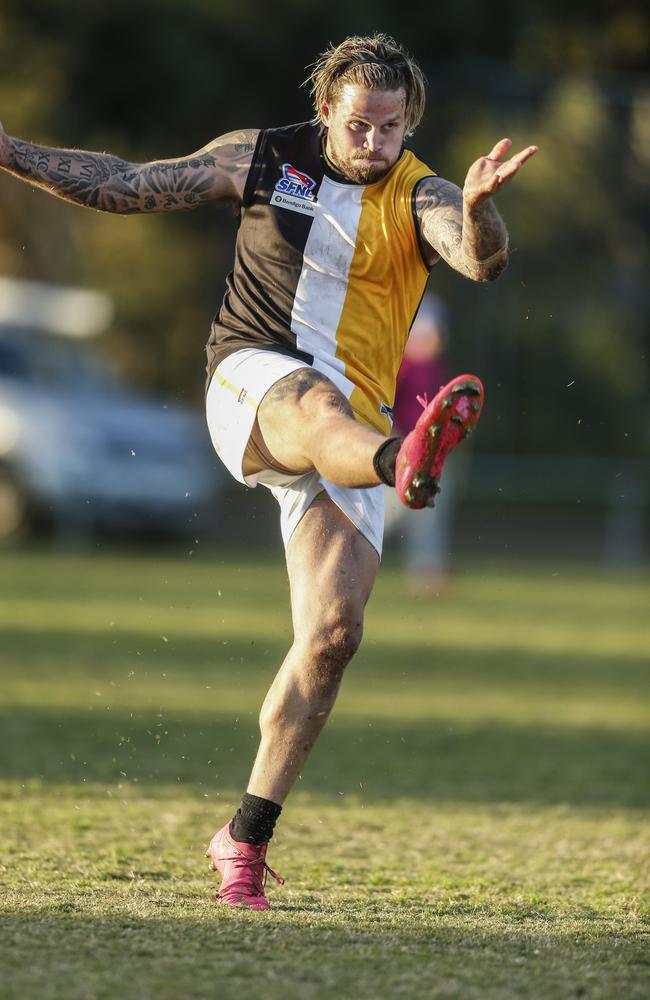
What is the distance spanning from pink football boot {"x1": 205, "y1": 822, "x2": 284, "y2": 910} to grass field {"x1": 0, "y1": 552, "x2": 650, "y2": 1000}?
10cm

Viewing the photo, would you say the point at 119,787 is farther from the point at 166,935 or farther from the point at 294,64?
the point at 294,64

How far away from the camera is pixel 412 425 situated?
13375 millimetres

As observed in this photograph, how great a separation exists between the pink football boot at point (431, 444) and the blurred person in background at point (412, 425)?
492 cm

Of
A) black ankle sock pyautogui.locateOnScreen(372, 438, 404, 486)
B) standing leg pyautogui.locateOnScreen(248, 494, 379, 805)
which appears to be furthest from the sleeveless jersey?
black ankle sock pyautogui.locateOnScreen(372, 438, 404, 486)

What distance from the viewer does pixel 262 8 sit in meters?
24.1

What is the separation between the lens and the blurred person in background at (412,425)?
1301 centimetres

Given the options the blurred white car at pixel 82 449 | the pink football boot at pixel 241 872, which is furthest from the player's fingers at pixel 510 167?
the blurred white car at pixel 82 449

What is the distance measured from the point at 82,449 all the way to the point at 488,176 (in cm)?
1482

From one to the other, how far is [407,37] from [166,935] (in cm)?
2159

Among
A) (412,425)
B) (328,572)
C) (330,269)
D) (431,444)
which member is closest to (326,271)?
(330,269)

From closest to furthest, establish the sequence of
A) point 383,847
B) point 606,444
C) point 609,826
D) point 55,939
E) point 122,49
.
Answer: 1. point 55,939
2. point 383,847
3. point 609,826
4. point 606,444
5. point 122,49

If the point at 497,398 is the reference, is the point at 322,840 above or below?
below

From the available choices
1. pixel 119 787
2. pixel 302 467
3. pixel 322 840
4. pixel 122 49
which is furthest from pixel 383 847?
pixel 122 49

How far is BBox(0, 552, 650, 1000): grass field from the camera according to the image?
4.12 metres
